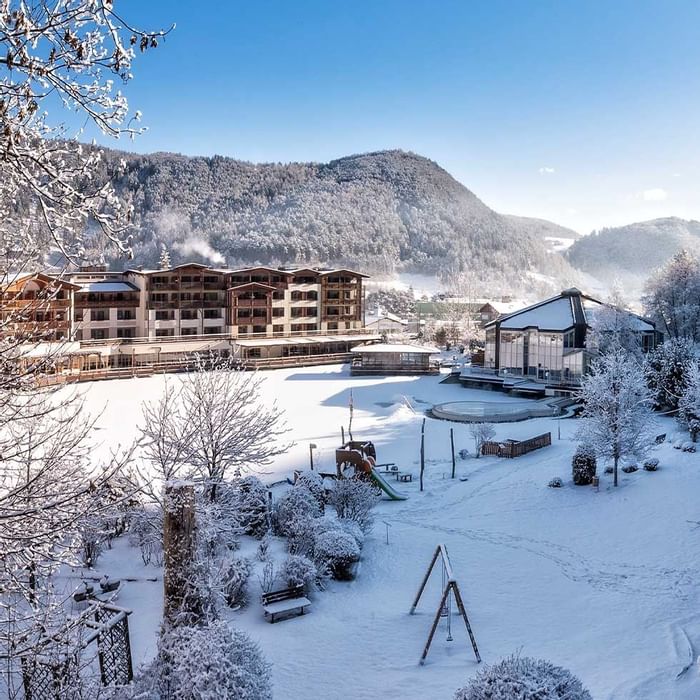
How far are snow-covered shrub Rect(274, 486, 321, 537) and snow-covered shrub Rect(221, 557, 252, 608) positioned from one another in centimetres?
329

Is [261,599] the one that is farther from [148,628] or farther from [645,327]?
[645,327]

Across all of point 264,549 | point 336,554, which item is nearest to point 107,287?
point 264,549

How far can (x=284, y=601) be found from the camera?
48.3 ft

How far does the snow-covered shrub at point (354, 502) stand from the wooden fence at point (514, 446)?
425 inches

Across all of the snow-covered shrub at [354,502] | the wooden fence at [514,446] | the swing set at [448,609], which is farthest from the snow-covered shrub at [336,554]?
the wooden fence at [514,446]

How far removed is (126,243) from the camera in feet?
17.6

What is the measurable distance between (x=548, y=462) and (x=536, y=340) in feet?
72.6

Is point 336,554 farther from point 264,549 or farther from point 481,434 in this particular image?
point 481,434

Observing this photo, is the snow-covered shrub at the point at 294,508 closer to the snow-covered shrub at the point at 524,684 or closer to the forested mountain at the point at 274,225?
the snow-covered shrub at the point at 524,684

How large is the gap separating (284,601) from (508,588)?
207 inches

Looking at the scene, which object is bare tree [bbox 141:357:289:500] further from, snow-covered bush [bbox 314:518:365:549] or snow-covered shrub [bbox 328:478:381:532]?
snow-covered bush [bbox 314:518:365:549]

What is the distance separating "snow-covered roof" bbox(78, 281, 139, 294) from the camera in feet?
182

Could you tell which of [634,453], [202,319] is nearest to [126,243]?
[634,453]

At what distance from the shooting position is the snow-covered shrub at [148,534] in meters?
16.4
